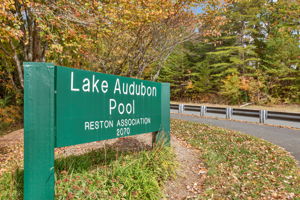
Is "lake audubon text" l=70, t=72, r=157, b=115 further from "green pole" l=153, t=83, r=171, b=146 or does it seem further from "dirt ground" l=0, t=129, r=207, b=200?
"dirt ground" l=0, t=129, r=207, b=200

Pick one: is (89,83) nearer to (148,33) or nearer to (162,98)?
(162,98)

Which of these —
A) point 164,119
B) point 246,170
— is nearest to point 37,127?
point 164,119

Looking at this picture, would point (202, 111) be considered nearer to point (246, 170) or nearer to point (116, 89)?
point (246, 170)

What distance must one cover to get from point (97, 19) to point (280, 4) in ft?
96.9

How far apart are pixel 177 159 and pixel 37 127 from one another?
12.4 feet

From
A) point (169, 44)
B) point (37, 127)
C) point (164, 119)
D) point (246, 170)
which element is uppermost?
point (169, 44)

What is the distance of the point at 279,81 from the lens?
27.1m

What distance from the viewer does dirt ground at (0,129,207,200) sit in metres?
4.11

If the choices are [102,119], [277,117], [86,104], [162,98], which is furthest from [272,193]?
[277,117]

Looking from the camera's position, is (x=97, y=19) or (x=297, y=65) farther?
(x=297, y=65)

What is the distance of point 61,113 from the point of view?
8.86ft

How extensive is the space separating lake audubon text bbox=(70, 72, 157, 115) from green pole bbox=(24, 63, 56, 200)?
14.9 inches

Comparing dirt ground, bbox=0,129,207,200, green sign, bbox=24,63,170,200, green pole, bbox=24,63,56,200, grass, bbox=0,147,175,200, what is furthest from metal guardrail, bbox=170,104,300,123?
green pole, bbox=24,63,56,200

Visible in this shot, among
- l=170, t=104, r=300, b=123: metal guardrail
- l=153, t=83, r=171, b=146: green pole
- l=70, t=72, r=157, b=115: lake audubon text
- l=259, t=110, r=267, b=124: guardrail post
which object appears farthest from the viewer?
l=259, t=110, r=267, b=124: guardrail post
